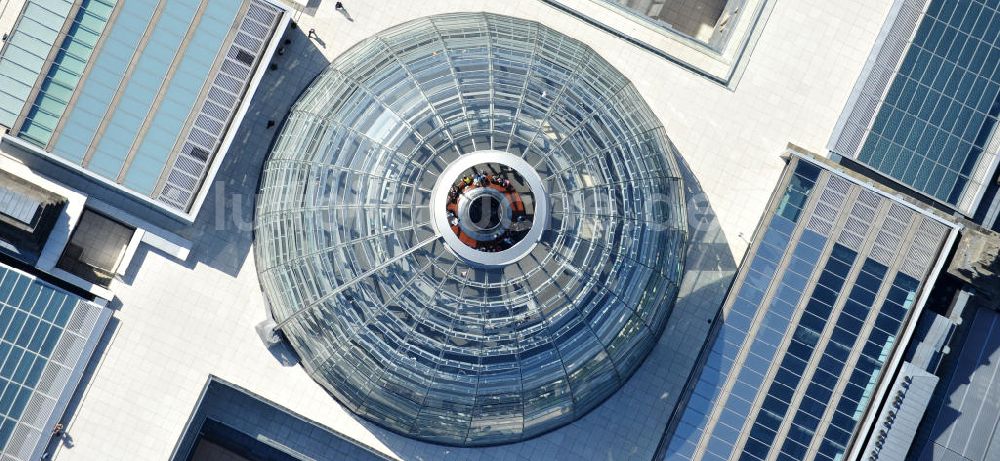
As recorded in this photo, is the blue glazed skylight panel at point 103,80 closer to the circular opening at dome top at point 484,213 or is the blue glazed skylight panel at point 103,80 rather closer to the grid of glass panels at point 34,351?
the grid of glass panels at point 34,351

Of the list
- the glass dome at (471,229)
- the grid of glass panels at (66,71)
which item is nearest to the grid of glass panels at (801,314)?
the glass dome at (471,229)

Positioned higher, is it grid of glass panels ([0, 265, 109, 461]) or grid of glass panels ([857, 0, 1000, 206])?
grid of glass panels ([857, 0, 1000, 206])

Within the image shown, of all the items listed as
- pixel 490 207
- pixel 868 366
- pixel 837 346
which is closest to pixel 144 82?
pixel 490 207

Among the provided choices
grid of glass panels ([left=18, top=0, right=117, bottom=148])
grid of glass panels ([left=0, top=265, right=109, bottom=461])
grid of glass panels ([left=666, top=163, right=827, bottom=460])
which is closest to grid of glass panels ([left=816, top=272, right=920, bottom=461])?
grid of glass panels ([left=666, top=163, right=827, bottom=460])

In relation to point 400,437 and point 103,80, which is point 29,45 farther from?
point 400,437

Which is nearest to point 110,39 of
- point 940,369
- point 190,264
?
point 190,264

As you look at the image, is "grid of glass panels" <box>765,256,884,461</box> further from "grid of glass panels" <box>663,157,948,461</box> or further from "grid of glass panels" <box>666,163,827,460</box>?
"grid of glass panels" <box>666,163,827,460</box>
